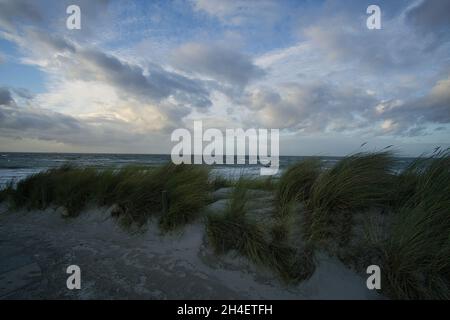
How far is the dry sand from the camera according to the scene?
301 cm

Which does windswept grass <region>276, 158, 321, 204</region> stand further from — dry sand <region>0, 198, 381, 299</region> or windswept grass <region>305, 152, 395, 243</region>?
dry sand <region>0, 198, 381, 299</region>

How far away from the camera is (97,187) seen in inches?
240

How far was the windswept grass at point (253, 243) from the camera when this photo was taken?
127 inches

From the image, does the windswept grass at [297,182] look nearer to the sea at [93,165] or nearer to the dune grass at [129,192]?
the sea at [93,165]

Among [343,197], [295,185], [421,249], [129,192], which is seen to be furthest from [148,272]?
[421,249]

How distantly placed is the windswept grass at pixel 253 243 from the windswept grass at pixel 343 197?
1.52 feet

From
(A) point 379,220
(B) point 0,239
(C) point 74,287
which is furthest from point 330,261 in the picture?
(B) point 0,239

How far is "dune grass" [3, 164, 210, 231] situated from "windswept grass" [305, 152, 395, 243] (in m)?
2.08

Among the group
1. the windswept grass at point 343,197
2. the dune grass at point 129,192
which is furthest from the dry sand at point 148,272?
the windswept grass at point 343,197

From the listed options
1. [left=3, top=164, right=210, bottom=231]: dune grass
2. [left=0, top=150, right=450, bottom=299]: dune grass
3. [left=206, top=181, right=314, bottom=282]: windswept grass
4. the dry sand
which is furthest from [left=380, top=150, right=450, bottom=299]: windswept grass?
[left=3, top=164, right=210, bottom=231]: dune grass
